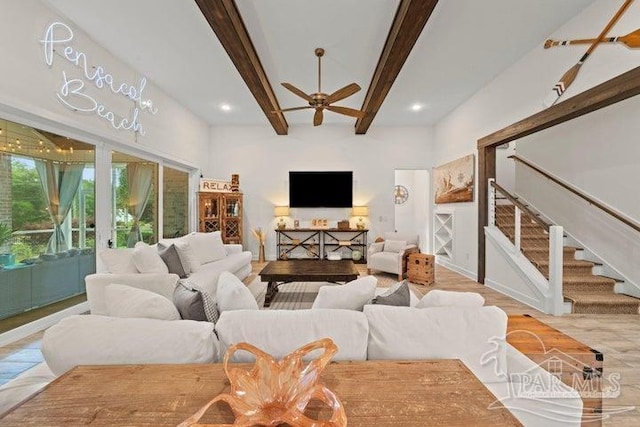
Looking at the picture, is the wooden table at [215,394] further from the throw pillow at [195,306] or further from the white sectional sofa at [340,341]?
the throw pillow at [195,306]

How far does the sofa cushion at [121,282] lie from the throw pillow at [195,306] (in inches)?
A: 35.4

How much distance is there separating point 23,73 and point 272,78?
9.35 feet

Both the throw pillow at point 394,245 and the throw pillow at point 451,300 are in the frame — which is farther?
the throw pillow at point 394,245

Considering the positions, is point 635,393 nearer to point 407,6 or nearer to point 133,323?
point 133,323

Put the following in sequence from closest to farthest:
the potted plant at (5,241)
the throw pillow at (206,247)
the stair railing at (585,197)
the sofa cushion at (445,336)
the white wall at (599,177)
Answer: the sofa cushion at (445,336), the potted plant at (5,241), the stair railing at (585,197), the white wall at (599,177), the throw pillow at (206,247)

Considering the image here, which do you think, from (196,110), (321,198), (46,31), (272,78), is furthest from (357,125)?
(46,31)

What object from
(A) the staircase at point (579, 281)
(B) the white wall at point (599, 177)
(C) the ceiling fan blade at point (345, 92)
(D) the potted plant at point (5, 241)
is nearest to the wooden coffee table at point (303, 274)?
(C) the ceiling fan blade at point (345, 92)

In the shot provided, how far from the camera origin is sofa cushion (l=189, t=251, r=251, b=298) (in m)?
3.39

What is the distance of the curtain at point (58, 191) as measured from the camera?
3.24 m

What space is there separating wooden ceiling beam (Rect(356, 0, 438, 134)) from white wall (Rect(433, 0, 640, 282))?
178cm

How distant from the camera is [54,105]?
308cm

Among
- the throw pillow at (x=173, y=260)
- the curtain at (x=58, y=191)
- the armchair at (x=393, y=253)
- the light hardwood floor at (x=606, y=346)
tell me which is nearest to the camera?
the light hardwood floor at (x=606, y=346)

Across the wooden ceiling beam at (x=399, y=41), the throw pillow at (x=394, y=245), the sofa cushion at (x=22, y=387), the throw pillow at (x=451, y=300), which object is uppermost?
the wooden ceiling beam at (x=399, y=41)

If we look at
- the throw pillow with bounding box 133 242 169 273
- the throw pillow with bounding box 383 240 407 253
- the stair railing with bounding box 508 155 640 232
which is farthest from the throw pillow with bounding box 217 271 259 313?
the stair railing with bounding box 508 155 640 232
